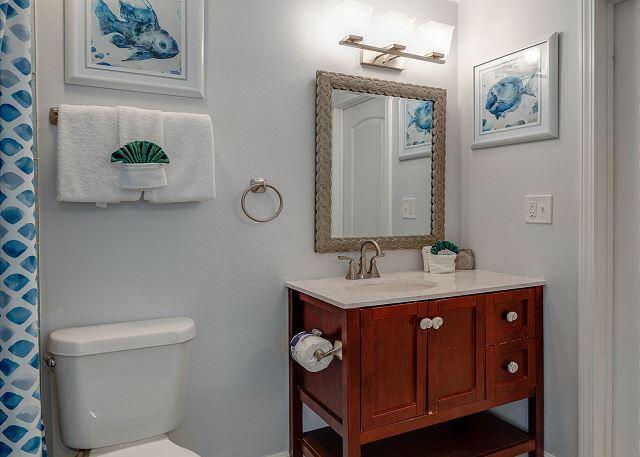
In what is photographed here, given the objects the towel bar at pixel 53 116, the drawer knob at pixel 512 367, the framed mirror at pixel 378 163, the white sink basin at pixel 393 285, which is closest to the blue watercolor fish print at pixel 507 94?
the framed mirror at pixel 378 163

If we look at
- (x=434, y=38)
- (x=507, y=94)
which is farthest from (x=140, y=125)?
(x=507, y=94)

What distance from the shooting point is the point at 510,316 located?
185 cm

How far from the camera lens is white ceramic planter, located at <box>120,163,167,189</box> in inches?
61.4

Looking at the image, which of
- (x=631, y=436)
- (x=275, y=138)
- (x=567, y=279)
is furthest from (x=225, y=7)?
(x=631, y=436)

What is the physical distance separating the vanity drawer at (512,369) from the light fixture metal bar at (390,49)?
52.5 inches

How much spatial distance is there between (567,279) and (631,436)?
62cm

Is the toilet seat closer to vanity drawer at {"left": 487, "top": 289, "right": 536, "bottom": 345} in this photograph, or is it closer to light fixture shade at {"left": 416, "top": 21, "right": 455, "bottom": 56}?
vanity drawer at {"left": 487, "top": 289, "right": 536, "bottom": 345}

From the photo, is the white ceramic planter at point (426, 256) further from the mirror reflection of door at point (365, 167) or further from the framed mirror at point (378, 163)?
the mirror reflection of door at point (365, 167)

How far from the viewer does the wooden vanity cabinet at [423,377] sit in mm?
1568

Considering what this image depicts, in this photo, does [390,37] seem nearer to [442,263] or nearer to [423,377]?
[442,263]

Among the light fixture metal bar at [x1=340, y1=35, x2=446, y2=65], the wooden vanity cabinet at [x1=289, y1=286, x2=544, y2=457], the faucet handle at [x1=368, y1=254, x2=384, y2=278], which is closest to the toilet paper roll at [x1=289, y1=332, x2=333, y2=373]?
the wooden vanity cabinet at [x1=289, y1=286, x2=544, y2=457]

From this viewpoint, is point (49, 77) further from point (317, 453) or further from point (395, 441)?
point (395, 441)

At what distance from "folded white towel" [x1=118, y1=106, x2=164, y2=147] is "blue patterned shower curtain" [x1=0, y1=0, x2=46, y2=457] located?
0.50 m

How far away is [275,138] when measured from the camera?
6.36 feet
